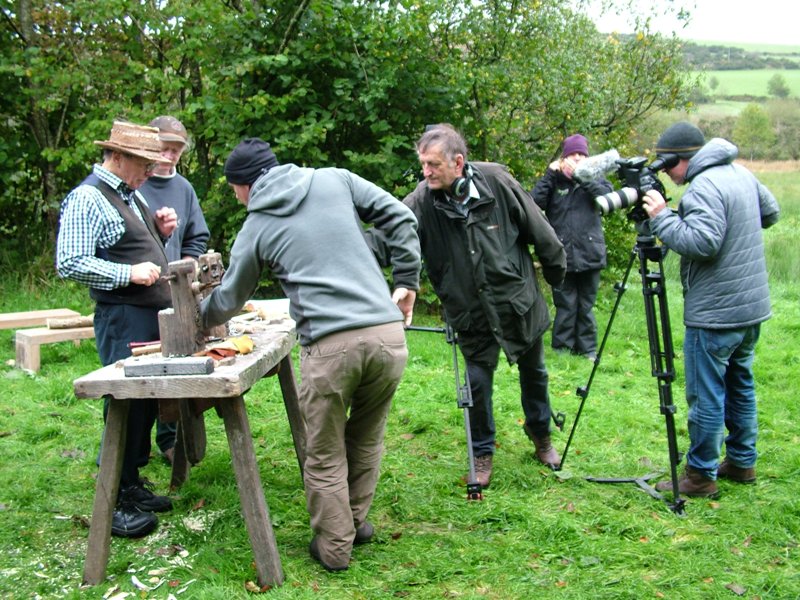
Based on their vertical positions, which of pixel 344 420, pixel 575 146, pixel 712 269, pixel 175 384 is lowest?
pixel 344 420

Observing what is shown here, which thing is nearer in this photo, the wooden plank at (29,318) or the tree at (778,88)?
the wooden plank at (29,318)

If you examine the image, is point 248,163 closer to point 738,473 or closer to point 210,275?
point 210,275

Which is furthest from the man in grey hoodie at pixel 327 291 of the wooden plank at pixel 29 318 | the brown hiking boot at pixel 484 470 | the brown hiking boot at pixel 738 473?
the wooden plank at pixel 29 318

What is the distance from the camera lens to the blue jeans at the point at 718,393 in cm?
429

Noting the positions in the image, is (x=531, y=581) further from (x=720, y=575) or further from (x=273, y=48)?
(x=273, y=48)

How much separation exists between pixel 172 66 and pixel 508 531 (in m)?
7.04

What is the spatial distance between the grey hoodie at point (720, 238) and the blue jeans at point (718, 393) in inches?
4.0

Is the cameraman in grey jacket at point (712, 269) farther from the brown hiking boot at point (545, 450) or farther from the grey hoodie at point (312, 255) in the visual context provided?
the grey hoodie at point (312, 255)

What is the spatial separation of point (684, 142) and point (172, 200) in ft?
10.1

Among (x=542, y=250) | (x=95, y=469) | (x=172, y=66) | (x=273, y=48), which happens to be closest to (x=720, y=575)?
(x=542, y=250)

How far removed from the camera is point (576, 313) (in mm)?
7582

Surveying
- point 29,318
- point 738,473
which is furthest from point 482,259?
point 29,318

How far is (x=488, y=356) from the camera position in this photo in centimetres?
470

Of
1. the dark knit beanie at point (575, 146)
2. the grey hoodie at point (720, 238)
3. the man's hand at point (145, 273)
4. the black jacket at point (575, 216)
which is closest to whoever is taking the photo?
the man's hand at point (145, 273)
